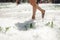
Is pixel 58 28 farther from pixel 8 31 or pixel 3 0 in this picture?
pixel 3 0

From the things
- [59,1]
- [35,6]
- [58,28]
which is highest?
[35,6]

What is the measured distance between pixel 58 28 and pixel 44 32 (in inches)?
21.5

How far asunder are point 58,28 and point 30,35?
922 millimetres

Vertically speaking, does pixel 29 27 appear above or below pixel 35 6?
below

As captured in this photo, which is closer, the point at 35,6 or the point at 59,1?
the point at 35,6

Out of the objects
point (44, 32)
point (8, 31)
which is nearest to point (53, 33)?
point (44, 32)

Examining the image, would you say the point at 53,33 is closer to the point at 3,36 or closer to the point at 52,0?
the point at 3,36

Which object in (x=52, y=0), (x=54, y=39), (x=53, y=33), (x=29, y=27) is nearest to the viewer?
(x=54, y=39)

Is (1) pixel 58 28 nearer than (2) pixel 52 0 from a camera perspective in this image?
Yes

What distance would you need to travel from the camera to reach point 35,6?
5.57 meters

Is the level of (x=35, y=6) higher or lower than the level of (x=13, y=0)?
higher

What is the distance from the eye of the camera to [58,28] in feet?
16.7

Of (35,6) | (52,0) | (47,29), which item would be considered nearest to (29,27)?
(47,29)

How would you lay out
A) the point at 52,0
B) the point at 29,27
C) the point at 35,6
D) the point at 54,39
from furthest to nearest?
the point at 52,0
the point at 35,6
the point at 29,27
the point at 54,39
